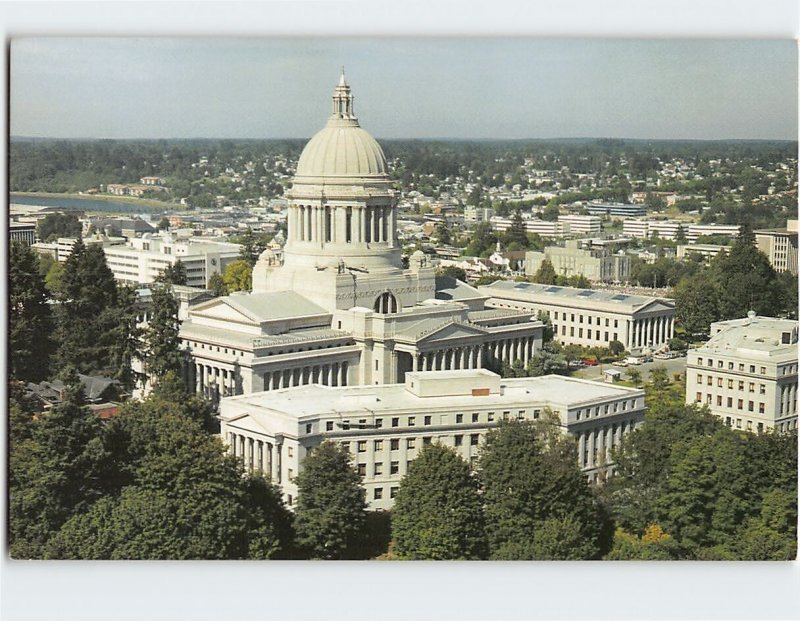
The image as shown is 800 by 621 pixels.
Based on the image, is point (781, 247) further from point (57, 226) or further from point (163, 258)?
point (163, 258)

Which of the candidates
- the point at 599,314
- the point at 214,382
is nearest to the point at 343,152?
the point at 214,382

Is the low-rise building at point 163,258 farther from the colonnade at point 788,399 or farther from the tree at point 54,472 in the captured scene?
the tree at point 54,472

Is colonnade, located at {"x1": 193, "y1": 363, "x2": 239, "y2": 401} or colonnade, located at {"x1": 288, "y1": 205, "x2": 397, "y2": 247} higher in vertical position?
colonnade, located at {"x1": 288, "y1": 205, "x2": 397, "y2": 247}

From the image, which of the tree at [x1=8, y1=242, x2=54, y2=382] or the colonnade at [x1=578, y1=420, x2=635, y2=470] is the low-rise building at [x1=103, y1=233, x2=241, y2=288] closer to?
the tree at [x1=8, y1=242, x2=54, y2=382]

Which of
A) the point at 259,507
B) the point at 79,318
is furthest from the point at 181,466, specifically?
the point at 79,318

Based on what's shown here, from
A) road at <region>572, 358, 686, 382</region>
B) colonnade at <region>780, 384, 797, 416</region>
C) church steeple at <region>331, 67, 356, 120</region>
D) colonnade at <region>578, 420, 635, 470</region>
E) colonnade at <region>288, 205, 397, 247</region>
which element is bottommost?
road at <region>572, 358, 686, 382</region>

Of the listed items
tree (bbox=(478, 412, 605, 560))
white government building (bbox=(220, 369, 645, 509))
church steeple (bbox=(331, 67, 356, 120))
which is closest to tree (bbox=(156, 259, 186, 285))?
church steeple (bbox=(331, 67, 356, 120))
